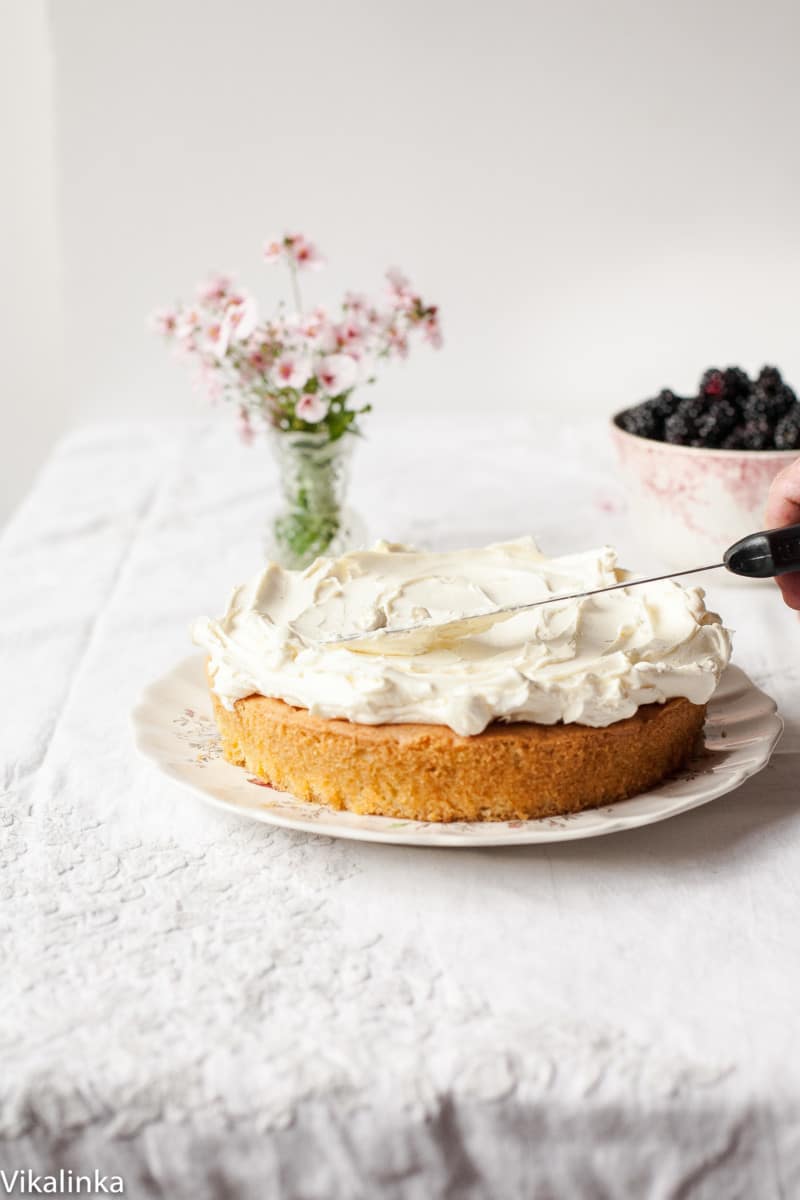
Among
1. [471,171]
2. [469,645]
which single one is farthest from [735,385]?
[471,171]

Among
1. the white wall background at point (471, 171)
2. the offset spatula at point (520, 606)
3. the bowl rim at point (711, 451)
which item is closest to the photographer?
the offset spatula at point (520, 606)

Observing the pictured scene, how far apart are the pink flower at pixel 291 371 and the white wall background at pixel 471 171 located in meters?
1.14

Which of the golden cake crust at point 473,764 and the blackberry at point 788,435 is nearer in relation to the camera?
the golden cake crust at point 473,764

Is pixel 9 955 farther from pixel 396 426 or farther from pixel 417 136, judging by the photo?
pixel 417 136

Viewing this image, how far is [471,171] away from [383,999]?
229 centimetres

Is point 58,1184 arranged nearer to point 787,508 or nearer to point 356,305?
point 787,508

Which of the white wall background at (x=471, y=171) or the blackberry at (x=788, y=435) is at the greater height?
the white wall background at (x=471, y=171)

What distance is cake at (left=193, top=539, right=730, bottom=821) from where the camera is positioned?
0.96 metres

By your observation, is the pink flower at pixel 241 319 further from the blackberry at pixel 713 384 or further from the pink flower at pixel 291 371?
the blackberry at pixel 713 384

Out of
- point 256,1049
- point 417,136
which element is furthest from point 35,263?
point 256,1049

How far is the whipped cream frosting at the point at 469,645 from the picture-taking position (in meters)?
0.97

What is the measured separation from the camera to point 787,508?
1224 mm

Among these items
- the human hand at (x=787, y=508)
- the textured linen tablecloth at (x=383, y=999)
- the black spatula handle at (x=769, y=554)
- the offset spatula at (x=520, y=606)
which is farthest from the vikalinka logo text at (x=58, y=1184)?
the human hand at (x=787, y=508)

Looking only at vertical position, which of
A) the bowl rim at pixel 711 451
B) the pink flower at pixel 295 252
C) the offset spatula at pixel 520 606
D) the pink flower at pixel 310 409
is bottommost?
the bowl rim at pixel 711 451
